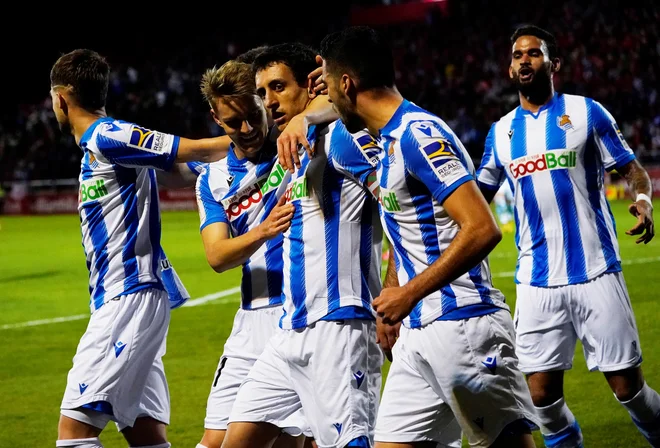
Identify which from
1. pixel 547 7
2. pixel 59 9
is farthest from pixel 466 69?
pixel 59 9

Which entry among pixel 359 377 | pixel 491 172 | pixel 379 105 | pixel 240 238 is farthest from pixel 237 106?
pixel 491 172

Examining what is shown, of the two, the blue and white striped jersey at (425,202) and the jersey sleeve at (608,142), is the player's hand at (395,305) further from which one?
the jersey sleeve at (608,142)

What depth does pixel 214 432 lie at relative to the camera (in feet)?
15.5

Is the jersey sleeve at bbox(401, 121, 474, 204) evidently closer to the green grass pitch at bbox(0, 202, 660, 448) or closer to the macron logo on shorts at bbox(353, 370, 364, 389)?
the macron logo on shorts at bbox(353, 370, 364, 389)

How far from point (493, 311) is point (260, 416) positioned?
1118mm

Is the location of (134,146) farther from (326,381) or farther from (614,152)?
(614,152)

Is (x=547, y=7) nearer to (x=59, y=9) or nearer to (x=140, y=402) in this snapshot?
(x=59, y=9)

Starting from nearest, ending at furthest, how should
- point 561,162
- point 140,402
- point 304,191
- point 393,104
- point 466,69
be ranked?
point 393,104 → point 304,191 → point 140,402 → point 561,162 → point 466,69

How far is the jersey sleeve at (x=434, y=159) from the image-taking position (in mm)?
3275

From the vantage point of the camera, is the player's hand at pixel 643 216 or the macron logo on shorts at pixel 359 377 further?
the player's hand at pixel 643 216

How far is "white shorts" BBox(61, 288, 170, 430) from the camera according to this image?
458cm

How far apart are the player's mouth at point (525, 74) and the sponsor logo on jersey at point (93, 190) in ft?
7.99

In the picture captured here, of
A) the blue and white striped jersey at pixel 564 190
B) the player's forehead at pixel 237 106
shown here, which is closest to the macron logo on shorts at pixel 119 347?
the player's forehead at pixel 237 106

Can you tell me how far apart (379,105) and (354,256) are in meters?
0.73
